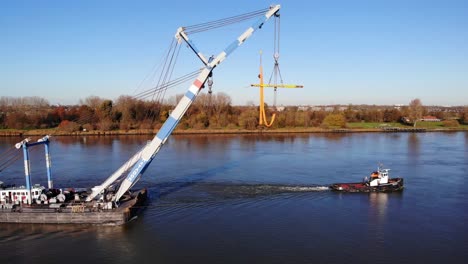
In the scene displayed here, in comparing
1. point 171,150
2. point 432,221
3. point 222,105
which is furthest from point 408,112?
point 432,221

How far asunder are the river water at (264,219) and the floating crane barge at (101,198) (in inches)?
15.8

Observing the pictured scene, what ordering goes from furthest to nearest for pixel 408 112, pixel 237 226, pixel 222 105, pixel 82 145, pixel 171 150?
pixel 408 112
pixel 222 105
pixel 82 145
pixel 171 150
pixel 237 226

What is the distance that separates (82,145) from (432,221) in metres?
34.8

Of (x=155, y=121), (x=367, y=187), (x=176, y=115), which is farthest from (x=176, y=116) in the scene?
(x=155, y=121)

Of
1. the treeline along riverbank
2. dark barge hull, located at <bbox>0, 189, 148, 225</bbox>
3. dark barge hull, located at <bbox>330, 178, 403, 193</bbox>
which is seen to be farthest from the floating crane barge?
the treeline along riverbank

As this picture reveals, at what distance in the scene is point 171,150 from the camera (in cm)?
3641

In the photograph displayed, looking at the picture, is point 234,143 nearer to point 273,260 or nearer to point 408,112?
point 273,260

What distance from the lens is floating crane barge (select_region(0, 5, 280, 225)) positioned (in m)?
15.1

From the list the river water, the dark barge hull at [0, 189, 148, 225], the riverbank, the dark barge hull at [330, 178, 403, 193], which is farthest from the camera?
the riverbank

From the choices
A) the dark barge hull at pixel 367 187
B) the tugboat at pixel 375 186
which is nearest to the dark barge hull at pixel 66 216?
the dark barge hull at pixel 367 187

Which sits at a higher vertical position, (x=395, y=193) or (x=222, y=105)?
(x=222, y=105)

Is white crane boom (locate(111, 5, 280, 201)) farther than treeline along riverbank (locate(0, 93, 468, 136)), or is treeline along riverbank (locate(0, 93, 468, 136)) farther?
treeline along riverbank (locate(0, 93, 468, 136))

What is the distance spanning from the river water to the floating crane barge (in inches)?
15.8

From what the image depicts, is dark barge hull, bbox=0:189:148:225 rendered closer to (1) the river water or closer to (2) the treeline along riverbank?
(1) the river water
